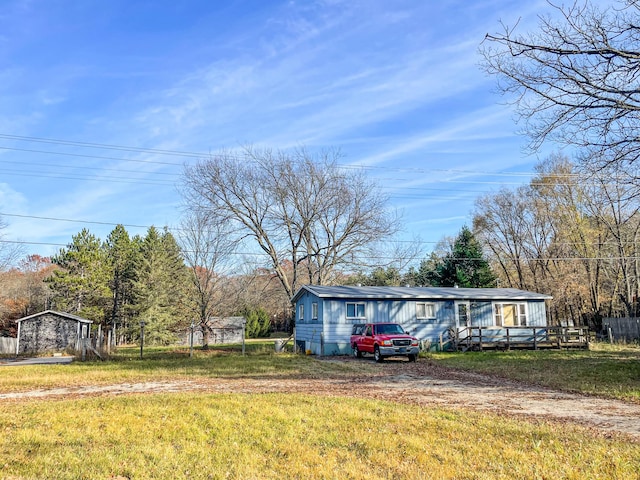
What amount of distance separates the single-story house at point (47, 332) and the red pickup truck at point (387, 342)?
77.8 feet

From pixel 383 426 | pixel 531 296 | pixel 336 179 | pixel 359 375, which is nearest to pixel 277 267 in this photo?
pixel 336 179

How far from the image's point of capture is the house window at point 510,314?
29.1m

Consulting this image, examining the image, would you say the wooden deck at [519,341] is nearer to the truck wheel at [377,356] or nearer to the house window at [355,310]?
the house window at [355,310]

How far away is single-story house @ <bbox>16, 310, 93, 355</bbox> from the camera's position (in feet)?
116

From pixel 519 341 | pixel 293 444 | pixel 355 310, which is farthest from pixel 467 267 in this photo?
pixel 293 444

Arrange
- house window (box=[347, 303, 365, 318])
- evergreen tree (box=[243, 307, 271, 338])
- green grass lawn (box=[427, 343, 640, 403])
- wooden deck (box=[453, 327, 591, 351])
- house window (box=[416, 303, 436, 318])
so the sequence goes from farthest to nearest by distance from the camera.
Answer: evergreen tree (box=[243, 307, 271, 338]), house window (box=[416, 303, 436, 318]), house window (box=[347, 303, 365, 318]), wooden deck (box=[453, 327, 591, 351]), green grass lawn (box=[427, 343, 640, 403])

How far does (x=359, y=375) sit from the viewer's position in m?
15.9

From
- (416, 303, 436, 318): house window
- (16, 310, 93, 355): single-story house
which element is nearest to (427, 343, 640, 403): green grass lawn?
(416, 303, 436, 318): house window

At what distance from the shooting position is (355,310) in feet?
86.2

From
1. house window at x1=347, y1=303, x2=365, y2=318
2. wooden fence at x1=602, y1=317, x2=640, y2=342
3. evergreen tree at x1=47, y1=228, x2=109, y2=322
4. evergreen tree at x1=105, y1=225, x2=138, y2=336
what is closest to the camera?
house window at x1=347, y1=303, x2=365, y2=318

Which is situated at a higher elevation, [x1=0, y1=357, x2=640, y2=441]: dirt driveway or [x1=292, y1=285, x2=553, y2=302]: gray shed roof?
[x1=292, y1=285, x2=553, y2=302]: gray shed roof

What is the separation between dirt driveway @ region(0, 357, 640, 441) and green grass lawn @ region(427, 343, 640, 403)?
922 mm

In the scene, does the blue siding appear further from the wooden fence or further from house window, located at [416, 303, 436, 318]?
house window, located at [416, 303, 436, 318]

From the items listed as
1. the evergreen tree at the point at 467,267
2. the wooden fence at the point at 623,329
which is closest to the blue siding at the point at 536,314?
the wooden fence at the point at 623,329
